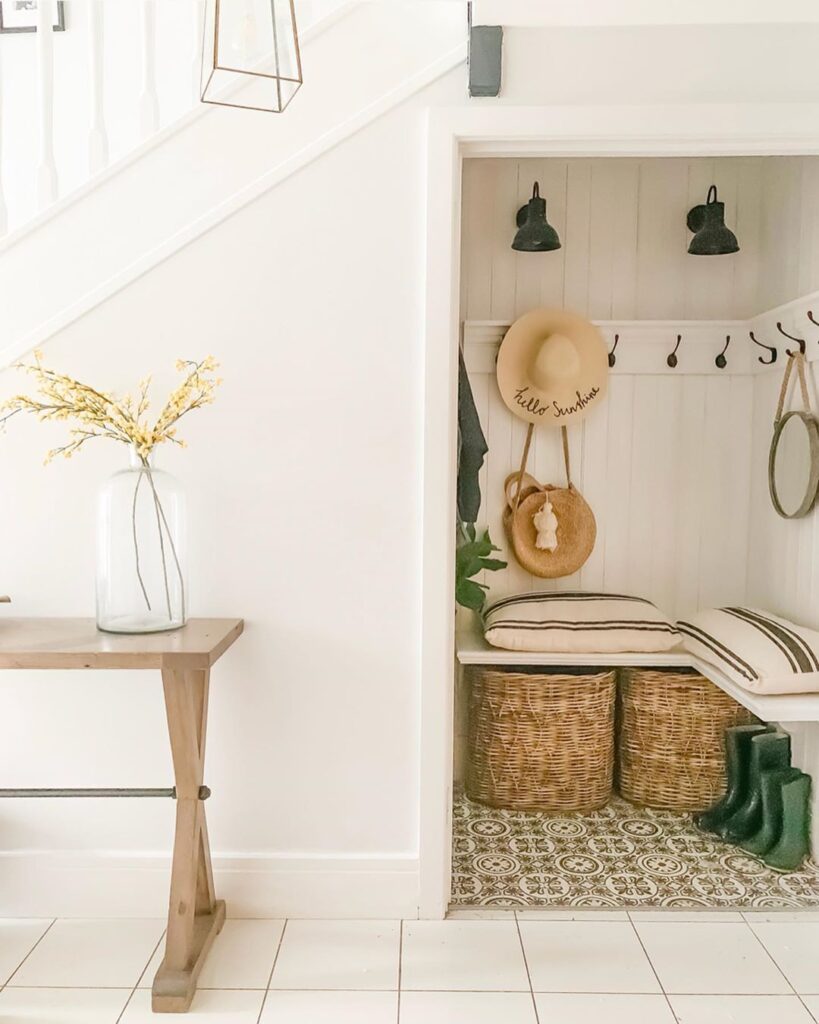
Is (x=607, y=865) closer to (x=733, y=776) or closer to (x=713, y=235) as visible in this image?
(x=733, y=776)

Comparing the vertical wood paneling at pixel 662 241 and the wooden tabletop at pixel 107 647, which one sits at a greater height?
the vertical wood paneling at pixel 662 241

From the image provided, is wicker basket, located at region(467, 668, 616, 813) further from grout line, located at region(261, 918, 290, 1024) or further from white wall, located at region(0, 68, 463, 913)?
grout line, located at region(261, 918, 290, 1024)

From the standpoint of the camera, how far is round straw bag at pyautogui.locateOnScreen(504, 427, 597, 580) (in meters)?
3.21

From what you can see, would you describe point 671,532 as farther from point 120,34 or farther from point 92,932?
point 120,34

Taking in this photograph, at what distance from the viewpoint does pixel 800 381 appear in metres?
2.84

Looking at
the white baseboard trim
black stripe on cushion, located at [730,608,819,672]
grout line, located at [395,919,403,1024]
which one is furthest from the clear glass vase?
black stripe on cushion, located at [730,608,819,672]

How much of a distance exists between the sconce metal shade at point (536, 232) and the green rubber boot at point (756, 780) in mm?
1721

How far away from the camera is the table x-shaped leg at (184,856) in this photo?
1931 millimetres

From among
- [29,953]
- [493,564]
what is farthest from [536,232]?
[29,953]

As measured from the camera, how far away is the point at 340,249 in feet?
7.23

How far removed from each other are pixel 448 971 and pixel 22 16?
3317 millimetres

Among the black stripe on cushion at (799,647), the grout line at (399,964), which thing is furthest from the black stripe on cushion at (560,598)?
the grout line at (399,964)

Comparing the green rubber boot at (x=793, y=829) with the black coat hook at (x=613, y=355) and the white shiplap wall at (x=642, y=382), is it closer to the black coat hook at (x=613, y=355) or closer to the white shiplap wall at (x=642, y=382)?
the white shiplap wall at (x=642, y=382)

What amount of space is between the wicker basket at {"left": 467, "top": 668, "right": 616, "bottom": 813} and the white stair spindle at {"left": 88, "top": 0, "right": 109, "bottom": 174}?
74.5 inches
